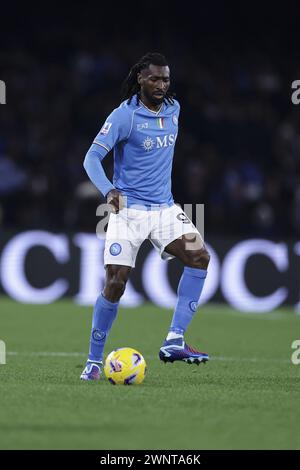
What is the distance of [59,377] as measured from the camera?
7293mm

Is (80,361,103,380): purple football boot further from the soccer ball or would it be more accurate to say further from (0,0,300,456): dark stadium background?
the soccer ball

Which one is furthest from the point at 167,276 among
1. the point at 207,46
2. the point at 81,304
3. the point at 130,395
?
the point at 130,395

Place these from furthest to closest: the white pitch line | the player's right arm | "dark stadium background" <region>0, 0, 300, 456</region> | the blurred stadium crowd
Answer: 1. the blurred stadium crowd
2. the white pitch line
3. the player's right arm
4. "dark stadium background" <region>0, 0, 300, 456</region>

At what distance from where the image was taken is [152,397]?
6.30m

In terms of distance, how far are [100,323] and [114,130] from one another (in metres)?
1.33

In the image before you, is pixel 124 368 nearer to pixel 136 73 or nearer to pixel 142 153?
pixel 142 153

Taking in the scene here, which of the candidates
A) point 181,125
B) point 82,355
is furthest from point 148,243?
point 82,355

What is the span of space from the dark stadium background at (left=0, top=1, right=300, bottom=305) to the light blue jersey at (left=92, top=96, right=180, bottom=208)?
279 inches

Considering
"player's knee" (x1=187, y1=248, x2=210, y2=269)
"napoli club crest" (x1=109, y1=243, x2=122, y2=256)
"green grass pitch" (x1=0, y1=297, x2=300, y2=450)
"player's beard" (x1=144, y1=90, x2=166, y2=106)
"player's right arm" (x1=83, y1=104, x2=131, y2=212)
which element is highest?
"player's beard" (x1=144, y1=90, x2=166, y2=106)

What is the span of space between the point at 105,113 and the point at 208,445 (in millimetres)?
13087

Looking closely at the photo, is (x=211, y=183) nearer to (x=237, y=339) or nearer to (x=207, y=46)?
(x=207, y=46)

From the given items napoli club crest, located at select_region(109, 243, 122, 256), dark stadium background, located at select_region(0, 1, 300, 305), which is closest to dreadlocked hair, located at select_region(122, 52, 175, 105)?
napoli club crest, located at select_region(109, 243, 122, 256)

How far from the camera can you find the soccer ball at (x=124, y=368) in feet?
22.6

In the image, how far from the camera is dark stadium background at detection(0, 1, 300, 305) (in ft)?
51.6
